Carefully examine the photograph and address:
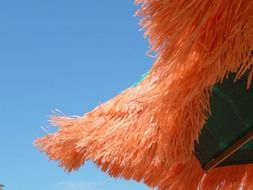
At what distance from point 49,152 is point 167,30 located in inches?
51.6

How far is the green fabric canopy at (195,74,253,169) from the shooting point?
1698mm

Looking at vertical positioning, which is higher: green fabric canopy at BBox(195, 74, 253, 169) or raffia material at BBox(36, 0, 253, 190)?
raffia material at BBox(36, 0, 253, 190)

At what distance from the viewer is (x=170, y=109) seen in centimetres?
162

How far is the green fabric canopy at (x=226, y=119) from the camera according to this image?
170 cm

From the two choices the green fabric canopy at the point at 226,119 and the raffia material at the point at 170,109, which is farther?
the green fabric canopy at the point at 226,119

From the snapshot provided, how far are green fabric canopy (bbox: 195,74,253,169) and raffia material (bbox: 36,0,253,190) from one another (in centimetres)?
6

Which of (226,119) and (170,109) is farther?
(226,119)

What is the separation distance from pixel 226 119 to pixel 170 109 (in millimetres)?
290

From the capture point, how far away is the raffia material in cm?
136

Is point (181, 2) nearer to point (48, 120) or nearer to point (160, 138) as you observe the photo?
point (160, 138)

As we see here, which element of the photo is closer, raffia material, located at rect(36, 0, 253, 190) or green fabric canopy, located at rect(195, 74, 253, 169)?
raffia material, located at rect(36, 0, 253, 190)

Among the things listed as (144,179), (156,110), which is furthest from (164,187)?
(156,110)

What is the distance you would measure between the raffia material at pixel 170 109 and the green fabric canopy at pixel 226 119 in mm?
58

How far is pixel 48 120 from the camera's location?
246cm
